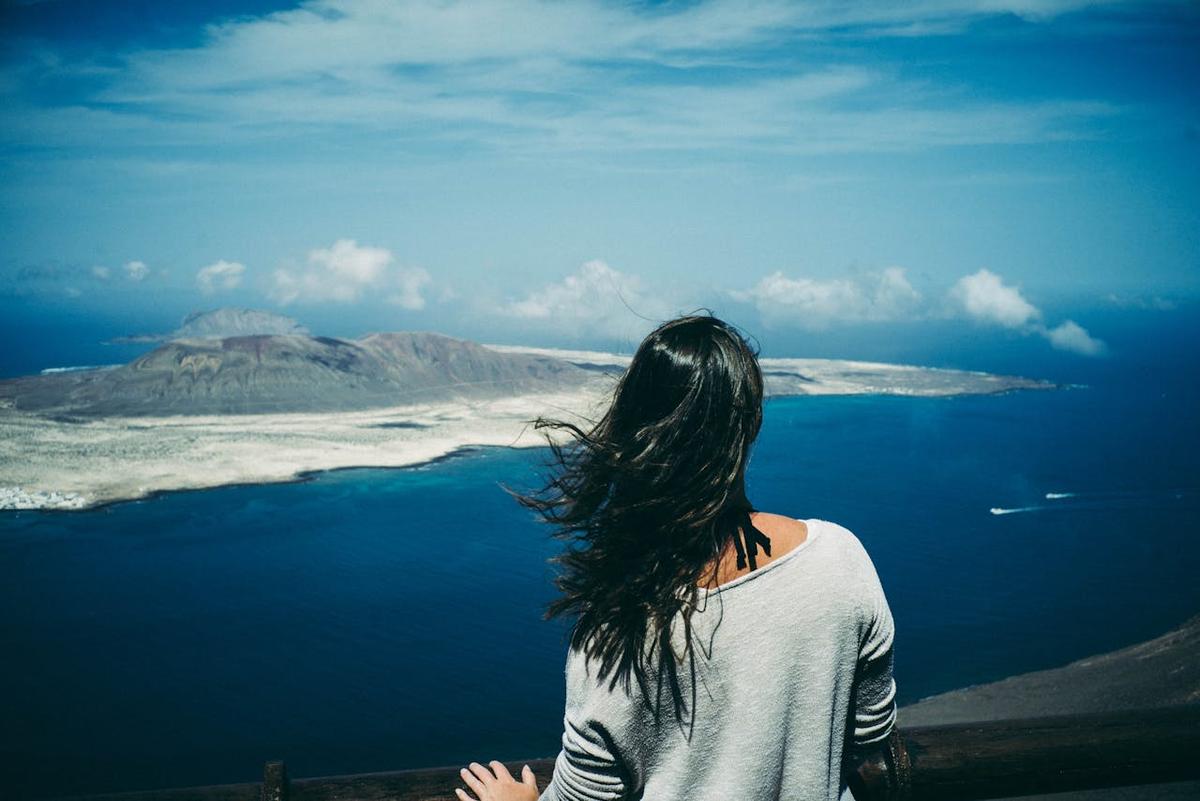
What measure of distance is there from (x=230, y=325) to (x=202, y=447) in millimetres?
79849

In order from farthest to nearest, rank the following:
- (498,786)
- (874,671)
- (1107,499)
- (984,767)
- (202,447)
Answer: (202,447)
(1107,499)
(984,767)
(498,786)
(874,671)

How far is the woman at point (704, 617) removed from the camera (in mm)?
1436

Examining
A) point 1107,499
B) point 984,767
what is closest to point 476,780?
point 984,767

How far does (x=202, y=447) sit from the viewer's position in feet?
212

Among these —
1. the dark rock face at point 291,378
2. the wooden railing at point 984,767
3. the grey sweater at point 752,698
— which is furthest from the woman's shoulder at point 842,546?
the dark rock face at point 291,378

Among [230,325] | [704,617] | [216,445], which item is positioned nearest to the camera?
[704,617]

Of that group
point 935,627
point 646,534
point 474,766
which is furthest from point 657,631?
point 935,627

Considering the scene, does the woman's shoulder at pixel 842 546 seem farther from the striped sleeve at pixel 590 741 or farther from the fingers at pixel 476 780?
the fingers at pixel 476 780

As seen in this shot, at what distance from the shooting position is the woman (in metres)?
1.44

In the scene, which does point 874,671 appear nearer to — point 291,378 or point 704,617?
point 704,617

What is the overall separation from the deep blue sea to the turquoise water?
13cm

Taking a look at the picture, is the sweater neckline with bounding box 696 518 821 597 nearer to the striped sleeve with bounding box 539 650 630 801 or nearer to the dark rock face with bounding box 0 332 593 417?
the striped sleeve with bounding box 539 650 630 801

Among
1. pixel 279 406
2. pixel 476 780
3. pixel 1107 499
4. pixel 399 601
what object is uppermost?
pixel 476 780

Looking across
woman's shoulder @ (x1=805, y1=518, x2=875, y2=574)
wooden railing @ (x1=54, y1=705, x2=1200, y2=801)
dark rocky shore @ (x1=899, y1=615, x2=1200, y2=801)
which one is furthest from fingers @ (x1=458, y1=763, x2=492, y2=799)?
dark rocky shore @ (x1=899, y1=615, x2=1200, y2=801)
